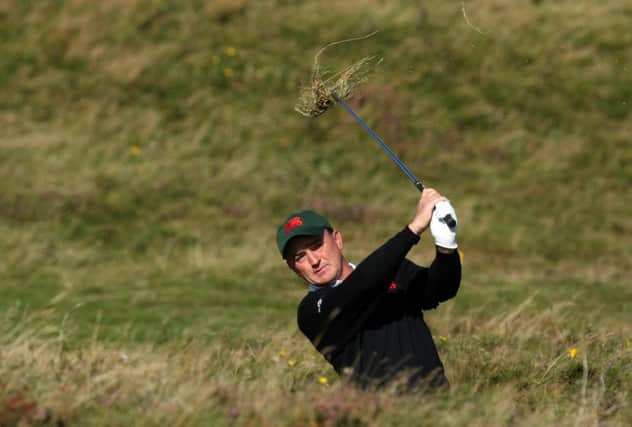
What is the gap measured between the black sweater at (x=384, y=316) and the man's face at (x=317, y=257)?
0.08 metres

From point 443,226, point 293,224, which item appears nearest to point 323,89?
point 293,224

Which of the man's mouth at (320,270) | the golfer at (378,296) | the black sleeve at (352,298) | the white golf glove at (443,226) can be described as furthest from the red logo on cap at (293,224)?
the white golf glove at (443,226)

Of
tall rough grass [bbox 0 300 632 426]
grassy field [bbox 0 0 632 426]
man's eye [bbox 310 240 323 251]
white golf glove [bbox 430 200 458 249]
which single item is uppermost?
white golf glove [bbox 430 200 458 249]

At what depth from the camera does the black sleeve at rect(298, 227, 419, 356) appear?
17.3 feet

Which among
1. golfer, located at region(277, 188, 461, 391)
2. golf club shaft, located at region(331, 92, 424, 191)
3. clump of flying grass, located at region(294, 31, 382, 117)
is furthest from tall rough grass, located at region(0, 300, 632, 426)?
clump of flying grass, located at region(294, 31, 382, 117)

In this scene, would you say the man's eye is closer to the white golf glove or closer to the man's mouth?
the man's mouth

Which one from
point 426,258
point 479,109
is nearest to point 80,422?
point 426,258

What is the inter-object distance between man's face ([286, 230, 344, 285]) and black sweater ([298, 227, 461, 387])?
0.27 ft

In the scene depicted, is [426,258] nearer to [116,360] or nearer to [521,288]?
[521,288]

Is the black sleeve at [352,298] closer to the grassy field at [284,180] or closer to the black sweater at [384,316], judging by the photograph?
the black sweater at [384,316]

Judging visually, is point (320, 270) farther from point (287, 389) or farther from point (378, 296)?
point (287, 389)

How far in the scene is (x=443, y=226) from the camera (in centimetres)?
540

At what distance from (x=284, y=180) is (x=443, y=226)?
1585cm

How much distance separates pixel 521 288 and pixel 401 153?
24.3ft
